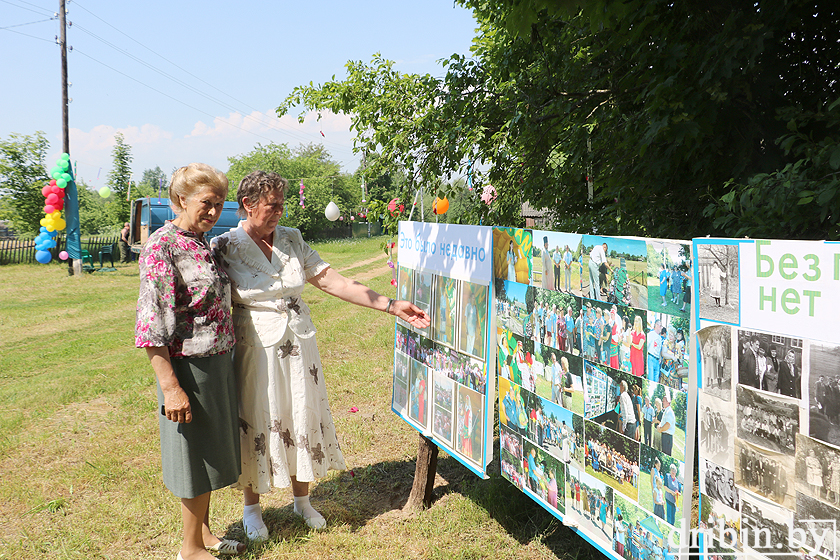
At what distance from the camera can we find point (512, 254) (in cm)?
246

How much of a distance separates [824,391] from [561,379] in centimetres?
97

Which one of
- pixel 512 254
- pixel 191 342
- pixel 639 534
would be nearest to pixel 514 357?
pixel 512 254

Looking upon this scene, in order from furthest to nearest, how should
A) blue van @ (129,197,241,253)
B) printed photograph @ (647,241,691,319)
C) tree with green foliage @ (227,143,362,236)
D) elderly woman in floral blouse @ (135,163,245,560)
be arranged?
tree with green foliage @ (227,143,362,236) < blue van @ (129,197,241,253) < elderly woman in floral blouse @ (135,163,245,560) < printed photograph @ (647,241,691,319)

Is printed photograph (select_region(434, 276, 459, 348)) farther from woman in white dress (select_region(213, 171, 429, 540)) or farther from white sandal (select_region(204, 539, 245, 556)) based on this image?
white sandal (select_region(204, 539, 245, 556))

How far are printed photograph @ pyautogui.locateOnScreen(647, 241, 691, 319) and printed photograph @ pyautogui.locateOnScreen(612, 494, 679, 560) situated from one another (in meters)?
0.67


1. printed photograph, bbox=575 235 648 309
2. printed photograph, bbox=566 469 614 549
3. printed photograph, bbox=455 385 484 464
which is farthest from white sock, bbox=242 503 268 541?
printed photograph, bbox=575 235 648 309

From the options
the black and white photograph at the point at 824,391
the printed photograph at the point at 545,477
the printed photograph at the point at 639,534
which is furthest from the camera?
the printed photograph at the point at 545,477

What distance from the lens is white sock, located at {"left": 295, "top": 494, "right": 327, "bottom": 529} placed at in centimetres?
318

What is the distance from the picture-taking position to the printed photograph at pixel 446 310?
9.35 feet

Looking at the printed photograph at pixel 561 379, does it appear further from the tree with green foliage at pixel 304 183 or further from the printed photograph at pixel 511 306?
the tree with green foliage at pixel 304 183

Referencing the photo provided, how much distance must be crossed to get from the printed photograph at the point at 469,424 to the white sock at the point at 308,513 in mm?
946

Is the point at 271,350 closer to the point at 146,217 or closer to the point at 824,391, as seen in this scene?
the point at 824,391

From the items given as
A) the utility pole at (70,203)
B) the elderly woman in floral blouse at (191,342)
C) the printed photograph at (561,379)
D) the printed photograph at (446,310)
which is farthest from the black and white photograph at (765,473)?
the utility pole at (70,203)

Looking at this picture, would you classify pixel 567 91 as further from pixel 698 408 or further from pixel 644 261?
pixel 698 408
